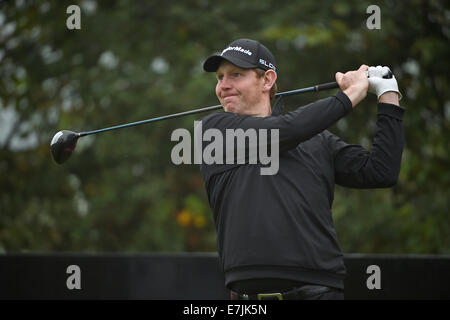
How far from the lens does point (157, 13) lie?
8.45 meters

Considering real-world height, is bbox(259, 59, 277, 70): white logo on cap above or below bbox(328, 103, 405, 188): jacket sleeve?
above

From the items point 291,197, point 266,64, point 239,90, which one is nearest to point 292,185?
point 291,197

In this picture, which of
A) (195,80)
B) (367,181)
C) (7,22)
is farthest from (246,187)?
(7,22)

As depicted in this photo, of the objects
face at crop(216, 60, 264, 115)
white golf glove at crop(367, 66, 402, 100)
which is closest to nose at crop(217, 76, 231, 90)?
face at crop(216, 60, 264, 115)

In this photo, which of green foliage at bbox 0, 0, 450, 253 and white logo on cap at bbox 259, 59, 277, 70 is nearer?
white logo on cap at bbox 259, 59, 277, 70

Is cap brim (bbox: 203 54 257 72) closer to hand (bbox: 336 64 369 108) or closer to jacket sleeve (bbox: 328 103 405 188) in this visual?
hand (bbox: 336 64 369 108)

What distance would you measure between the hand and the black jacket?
6cm

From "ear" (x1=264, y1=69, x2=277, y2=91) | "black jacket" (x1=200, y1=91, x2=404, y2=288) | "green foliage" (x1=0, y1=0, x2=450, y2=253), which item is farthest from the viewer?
"green foliage" (x1=0, y1=0, x2=450, y2=253)

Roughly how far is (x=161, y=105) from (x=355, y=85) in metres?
5.89

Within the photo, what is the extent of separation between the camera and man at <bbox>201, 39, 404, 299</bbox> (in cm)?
248

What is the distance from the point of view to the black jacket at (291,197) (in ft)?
8.12

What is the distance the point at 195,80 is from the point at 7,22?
2848 mm

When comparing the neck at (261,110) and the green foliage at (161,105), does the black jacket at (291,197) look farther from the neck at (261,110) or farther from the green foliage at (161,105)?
the green foliage at (161,105)

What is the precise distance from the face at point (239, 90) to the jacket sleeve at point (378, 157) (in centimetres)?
39
